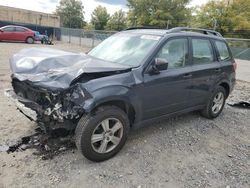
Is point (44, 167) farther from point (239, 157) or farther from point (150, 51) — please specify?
point (239, 157)

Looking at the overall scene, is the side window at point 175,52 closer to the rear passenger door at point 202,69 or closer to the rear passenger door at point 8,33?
the rear passenger door at point 202,69

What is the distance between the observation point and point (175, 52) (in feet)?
12.7

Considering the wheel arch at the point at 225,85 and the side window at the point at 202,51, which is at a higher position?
the side window at the point at 202,51

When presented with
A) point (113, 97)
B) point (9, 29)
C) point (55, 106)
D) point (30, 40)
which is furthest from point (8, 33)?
point (113, 97)

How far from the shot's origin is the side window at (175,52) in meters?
3.66

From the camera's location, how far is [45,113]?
9.63 feet

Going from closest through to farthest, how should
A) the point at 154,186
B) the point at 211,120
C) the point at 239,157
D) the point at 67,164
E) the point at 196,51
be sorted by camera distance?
the point at 154,186
the point at 67,164
the point at 239,157
the point at 196,51
the point at 211,120

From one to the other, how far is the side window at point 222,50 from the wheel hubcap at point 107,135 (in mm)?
2811

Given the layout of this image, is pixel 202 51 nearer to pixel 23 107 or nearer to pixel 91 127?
pixel 91 127

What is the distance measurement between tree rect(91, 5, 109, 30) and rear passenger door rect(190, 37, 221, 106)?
197 ft

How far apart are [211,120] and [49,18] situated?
48.0 m

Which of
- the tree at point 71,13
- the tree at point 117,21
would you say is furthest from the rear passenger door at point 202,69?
the tree at point 71,13

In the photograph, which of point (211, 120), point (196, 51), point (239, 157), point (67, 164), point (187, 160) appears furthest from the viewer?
point (211, 120)

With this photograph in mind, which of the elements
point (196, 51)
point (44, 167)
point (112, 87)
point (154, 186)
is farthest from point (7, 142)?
point (196, 51)
